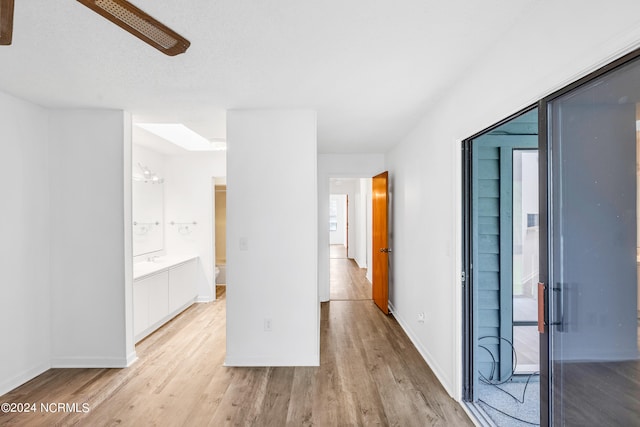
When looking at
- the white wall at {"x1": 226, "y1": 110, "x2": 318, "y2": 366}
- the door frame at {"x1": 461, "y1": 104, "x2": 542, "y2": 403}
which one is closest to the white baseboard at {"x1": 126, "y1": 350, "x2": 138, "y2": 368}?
the white wall at {"x1": 226, "y1": 110, "x2": 318, "y2": 366}

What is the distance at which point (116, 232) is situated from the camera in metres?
3.23

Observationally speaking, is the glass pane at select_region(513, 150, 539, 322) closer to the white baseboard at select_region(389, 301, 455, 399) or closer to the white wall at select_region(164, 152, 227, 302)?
the white baseboard at select_region(389, 301, 455, 399)

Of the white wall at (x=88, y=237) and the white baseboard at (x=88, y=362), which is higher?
the white wall at (x=88, y=237)

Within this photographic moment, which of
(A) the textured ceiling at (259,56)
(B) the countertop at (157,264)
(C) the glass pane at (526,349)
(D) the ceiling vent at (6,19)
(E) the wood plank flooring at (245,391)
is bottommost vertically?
(E) the wood plank flooring at (245,391)

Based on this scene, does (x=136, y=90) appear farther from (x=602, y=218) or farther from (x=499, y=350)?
(x=499, y=350)

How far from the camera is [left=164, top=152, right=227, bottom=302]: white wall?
5469mm

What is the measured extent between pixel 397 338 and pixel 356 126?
8.21 ft

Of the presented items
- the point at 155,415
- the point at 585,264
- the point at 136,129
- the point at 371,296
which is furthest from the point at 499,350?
the point at 136,129

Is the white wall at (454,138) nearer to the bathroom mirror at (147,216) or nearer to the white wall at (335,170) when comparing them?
the white wall at (335,170)

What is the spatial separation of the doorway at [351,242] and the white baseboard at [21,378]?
154 inches

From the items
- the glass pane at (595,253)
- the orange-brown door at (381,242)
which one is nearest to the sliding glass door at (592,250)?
the glass pane at (595,253)

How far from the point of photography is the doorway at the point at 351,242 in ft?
21.9

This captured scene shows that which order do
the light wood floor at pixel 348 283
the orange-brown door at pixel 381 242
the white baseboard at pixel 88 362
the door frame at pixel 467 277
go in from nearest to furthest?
the door frame at pixel 467 277 < the white baseboard at pixel 88 362 < the orange-brown door at pixel 381 242 < the light wood floor at pixel 348 283

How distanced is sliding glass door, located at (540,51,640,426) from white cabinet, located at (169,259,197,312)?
4.30 m
